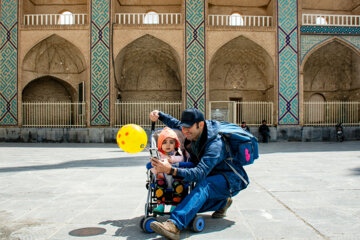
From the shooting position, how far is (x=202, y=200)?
8.14ft

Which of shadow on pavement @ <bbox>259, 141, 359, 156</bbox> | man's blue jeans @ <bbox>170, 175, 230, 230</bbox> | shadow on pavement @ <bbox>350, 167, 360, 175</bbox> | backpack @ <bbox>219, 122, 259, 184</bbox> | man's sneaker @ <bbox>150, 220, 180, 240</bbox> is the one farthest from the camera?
shadow on pavement @ <bbox>259, 141, 359, 156</bbox>

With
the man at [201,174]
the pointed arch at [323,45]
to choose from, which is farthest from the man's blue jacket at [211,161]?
the pointed arch at [323,45]

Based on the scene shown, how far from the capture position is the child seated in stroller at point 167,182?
2.69 meters

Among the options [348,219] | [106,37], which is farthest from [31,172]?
[106,37]

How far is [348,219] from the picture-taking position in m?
2.76

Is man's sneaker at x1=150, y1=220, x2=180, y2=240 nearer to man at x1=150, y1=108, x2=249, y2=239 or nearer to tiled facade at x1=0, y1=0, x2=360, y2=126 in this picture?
man at x1=150, y1=108, x2=249, y2=239

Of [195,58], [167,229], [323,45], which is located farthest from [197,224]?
[323,45]

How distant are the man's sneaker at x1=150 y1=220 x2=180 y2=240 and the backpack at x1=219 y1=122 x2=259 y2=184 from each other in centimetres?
72

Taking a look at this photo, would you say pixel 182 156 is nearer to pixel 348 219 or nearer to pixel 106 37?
pixel 348 219

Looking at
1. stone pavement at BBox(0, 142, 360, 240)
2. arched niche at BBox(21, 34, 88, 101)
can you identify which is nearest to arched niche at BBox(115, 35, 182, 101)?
arched niche at BBox(21, 34, 88, 101)

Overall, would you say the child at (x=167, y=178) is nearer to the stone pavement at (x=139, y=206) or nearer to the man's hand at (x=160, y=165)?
the stone pavement at (x=139, y=206)

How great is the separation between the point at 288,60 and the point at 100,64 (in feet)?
26.3

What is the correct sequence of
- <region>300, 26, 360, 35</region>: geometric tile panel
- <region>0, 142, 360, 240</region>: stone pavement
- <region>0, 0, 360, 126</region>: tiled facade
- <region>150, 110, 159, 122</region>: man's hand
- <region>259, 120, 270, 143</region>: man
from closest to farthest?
<region>0, 142, 360, 240</region>: stone pavement → <region>150, 110, 159, 122</region>: man's hand → <region>259, 120, 270, 143</region>: man → <region>0, 0, 360, 126</region>: tiled facade → <region>300, 26, 360, 35</region>: geometric tile panel

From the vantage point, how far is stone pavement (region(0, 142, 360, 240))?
2.48 m
